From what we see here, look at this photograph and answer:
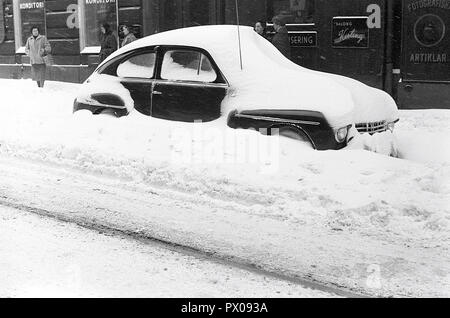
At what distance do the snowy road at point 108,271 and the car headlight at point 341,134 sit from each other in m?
3.41

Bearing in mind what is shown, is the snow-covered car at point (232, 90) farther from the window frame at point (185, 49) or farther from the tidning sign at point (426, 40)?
the tidning sign at point (426, 40)

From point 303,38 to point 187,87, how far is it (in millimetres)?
7118

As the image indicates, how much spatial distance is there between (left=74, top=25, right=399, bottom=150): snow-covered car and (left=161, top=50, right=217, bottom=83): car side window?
14 millimetres

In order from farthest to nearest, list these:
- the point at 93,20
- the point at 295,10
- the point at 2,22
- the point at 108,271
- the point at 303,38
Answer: the point at 2,22, the point at 93,20, the point at 295,10, the point at 303,38, the point at 108,271

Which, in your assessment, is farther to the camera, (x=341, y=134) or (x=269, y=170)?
(x=341, y=134)

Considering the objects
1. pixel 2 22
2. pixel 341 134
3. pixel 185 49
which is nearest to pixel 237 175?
pixel 341 134

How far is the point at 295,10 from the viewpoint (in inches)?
613

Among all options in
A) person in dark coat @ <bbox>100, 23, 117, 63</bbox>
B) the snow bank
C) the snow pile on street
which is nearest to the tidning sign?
the snow pile on street

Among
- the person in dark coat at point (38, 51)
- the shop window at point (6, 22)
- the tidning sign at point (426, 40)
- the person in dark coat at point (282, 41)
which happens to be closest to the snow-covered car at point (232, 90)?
the person in dark coat at point (282, 41)

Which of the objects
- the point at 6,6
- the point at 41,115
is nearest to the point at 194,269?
the point at 41,115

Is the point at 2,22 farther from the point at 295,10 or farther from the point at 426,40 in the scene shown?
the point at 426,40

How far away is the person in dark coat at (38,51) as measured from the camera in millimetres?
18312

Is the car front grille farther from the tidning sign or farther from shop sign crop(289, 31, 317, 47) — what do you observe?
shop sign crop(289, 31, 317, 47)

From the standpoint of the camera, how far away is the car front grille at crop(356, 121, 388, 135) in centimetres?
841
